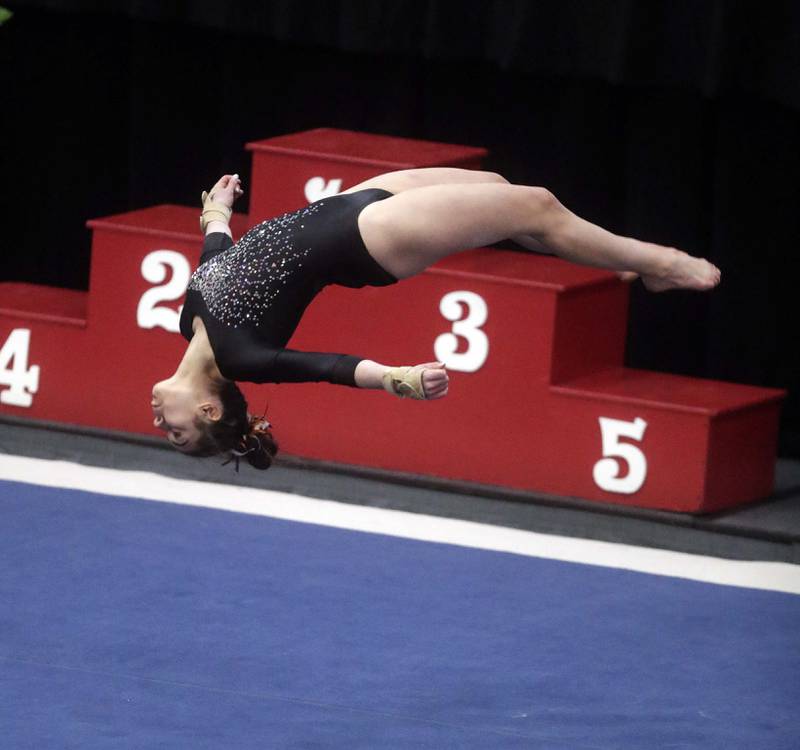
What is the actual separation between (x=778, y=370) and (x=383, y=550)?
161 cm

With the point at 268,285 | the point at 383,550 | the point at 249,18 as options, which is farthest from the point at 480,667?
the point at 249,18

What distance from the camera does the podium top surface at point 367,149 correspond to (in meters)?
6.09

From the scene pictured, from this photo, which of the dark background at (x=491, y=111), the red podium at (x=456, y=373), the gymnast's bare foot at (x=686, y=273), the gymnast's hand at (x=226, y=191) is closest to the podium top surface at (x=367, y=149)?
the red podium at (x=456, y=373)

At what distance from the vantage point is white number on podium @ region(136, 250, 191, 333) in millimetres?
6387

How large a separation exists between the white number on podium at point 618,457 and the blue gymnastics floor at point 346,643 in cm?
42

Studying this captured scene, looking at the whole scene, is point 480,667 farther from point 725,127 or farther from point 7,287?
point 7,287

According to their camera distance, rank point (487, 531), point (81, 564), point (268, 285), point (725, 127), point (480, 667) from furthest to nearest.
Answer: point (725, 127)
point (487, 531)
point (81, 564)
point (480, 667)
point (268, 285)

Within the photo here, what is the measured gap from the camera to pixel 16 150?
7.37 metres

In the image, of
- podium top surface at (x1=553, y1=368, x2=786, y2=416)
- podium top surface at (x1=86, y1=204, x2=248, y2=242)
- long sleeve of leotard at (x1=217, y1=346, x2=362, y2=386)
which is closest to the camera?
long sleeve of leotard at (x1=217, y1=346, x2=362, y2=386)

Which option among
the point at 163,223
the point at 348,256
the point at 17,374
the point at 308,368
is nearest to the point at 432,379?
the point at 308,368

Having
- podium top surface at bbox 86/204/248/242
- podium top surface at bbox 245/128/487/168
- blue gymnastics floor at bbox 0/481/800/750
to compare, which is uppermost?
podium top surface at bbox 245/128/487/168

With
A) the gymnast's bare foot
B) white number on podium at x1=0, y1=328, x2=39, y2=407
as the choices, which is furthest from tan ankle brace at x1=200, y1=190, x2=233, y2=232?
white number on podium at x1=0, y1=328, x2=39, y2=407

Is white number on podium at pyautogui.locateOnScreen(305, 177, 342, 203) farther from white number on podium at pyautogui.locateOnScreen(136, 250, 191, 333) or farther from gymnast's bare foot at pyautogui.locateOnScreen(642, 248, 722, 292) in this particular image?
gymnast's bare foot at pyautogui.locateOnScreen(642, 248, 722, 292)

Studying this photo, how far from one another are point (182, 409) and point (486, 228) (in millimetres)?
769
